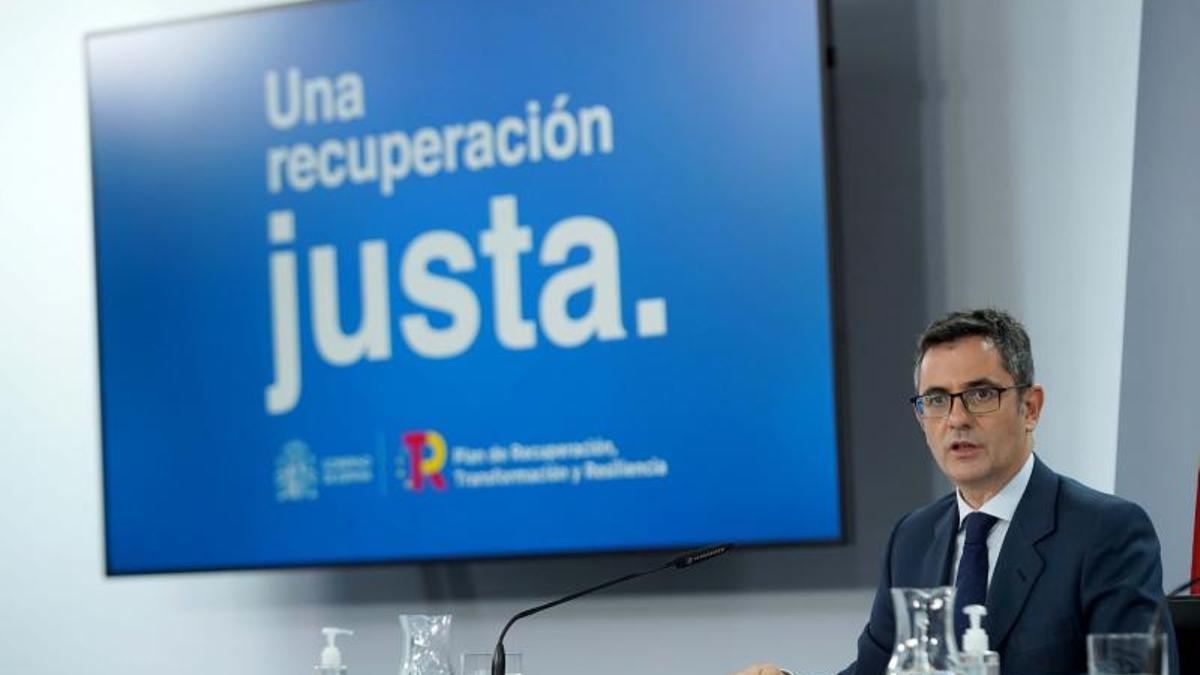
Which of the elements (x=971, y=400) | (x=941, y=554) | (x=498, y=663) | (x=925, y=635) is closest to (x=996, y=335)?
(x=971, y=400)

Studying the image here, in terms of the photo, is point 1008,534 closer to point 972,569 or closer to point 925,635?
point 972,569

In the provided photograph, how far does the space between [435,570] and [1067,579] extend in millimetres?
2251

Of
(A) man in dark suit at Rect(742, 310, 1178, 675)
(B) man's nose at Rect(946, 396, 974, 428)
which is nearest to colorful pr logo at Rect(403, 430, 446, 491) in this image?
(A) man in dark suit at Rect(742, 310, 1178, 675)

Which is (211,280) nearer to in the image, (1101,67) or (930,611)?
(1101,67)

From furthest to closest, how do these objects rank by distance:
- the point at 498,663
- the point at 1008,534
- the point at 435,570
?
the point at 435,570
the point at 1008,534
the point at 498,663

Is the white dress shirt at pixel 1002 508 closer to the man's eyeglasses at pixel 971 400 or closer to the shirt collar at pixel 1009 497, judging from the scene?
the shirt collar at pixel 1009 497

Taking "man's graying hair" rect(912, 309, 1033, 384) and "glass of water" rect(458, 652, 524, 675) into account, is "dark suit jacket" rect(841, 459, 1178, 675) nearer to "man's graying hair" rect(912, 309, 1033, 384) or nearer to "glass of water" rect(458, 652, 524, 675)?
"man's graying hair" rect(912, 309, 1033, 384)

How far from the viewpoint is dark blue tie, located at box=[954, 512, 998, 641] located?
2988 mm

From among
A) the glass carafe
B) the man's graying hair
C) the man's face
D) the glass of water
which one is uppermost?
the man's graying hair

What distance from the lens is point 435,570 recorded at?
483 cm

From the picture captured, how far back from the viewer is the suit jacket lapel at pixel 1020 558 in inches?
115

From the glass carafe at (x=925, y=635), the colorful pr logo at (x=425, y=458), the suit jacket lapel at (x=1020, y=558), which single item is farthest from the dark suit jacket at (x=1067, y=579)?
the colorful pr logo at (x=425, y=458)

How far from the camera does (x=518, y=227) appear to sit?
15.0ft

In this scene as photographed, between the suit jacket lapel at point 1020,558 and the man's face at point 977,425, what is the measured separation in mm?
64
